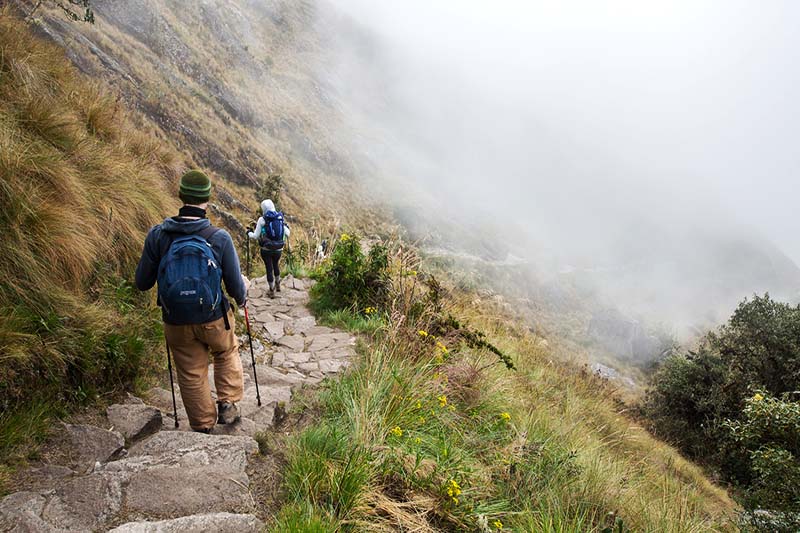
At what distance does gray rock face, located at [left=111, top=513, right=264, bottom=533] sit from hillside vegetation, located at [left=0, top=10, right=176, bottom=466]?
45.0 inches

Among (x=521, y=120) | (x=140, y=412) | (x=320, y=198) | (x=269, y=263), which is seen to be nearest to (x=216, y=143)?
(x=320, y=198)

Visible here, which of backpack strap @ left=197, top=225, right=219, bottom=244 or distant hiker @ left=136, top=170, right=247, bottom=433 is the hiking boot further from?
backpack strap @ left=197, top=225, right=219, bottom=244

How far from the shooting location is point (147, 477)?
8.29 ft

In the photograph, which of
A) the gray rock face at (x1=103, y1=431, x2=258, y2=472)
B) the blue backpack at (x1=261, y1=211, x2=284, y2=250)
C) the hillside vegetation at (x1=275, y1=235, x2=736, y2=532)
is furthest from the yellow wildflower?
the blue backpack at (x1=261, y1=211, x2=284, y2=250)

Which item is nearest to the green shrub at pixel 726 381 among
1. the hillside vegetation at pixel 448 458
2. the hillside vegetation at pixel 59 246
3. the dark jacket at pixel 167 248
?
the hillside vegetation at pixel 448 458

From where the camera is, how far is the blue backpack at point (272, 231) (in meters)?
8.02

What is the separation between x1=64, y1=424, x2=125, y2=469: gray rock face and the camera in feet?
9.29

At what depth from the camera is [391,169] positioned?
218 ft

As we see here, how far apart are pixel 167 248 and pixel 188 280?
13.3 inches

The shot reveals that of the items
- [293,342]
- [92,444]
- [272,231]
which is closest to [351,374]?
[92,444]

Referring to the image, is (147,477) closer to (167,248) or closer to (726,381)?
(167,248)

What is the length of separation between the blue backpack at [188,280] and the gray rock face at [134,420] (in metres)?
0.87

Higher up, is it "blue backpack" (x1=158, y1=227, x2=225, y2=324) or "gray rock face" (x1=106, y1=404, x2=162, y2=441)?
"blue backpack" (x1=158, y1=227, x2=225, y2=324)

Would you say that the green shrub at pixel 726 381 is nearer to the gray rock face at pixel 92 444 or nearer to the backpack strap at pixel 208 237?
the backpack strap at pixel 208 237
